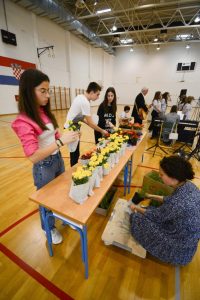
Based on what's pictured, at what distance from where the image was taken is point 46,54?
352 inches

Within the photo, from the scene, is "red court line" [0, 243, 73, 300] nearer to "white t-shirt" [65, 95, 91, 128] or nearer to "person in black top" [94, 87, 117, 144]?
"white t-shirt" [65, 95, 91, 128]

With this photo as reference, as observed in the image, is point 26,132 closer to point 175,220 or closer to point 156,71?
point 175,220

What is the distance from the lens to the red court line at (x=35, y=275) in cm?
126

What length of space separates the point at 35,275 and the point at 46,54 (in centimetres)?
1032

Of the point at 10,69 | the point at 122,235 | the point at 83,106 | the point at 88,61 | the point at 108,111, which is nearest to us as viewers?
the point at 122,235

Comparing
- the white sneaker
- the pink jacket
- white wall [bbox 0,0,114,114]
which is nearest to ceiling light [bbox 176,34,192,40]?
white wall [bbox 0,0,114,114]

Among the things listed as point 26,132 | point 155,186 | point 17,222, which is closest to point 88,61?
point 155,186

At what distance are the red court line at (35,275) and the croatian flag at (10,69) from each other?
8.06 metres

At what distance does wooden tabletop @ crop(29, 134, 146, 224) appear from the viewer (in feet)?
3.53

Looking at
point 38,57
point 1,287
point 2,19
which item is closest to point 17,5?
point 2,19

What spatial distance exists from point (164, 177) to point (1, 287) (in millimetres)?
1650

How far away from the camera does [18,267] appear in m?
1.45

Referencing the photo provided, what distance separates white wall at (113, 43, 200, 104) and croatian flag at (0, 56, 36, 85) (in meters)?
11.0

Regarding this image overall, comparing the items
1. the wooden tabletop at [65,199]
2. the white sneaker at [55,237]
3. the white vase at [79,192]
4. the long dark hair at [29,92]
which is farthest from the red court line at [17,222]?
the long dark hair at [29,92]
